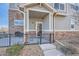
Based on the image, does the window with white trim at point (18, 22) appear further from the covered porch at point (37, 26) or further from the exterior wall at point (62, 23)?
the exterior wall at point (62, 23)

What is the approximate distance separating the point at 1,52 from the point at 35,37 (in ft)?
1.57

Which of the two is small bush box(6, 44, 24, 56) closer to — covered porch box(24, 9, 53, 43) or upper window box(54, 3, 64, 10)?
covered porch box(24, 9, 53, 43)

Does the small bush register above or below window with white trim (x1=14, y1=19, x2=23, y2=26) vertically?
below

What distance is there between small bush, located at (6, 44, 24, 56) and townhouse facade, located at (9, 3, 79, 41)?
0.44ft

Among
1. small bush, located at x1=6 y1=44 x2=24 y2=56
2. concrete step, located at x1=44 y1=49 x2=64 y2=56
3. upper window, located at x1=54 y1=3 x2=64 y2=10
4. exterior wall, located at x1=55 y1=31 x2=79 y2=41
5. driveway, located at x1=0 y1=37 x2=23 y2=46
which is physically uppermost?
upper window, located at x1=54 y1=3 x2=64 y2=10

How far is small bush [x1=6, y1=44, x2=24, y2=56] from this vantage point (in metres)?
5.88

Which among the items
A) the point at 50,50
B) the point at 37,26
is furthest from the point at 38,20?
the point at 50,50

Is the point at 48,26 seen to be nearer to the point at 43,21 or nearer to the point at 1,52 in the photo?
the point at 43,21

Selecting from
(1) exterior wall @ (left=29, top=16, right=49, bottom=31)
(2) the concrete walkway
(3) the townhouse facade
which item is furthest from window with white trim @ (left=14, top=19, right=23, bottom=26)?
(2) the concrete walkway

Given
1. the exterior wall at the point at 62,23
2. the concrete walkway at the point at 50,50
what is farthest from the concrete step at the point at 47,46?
the exterior wall at the point at 62,23

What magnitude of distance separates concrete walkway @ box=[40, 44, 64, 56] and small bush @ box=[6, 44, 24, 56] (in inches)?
11.3

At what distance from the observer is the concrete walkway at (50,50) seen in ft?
19.3

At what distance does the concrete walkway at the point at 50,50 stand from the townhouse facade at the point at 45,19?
0.14m

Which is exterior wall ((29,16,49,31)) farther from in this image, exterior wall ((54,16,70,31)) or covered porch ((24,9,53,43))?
exterior wall ((54,16,70,31))
